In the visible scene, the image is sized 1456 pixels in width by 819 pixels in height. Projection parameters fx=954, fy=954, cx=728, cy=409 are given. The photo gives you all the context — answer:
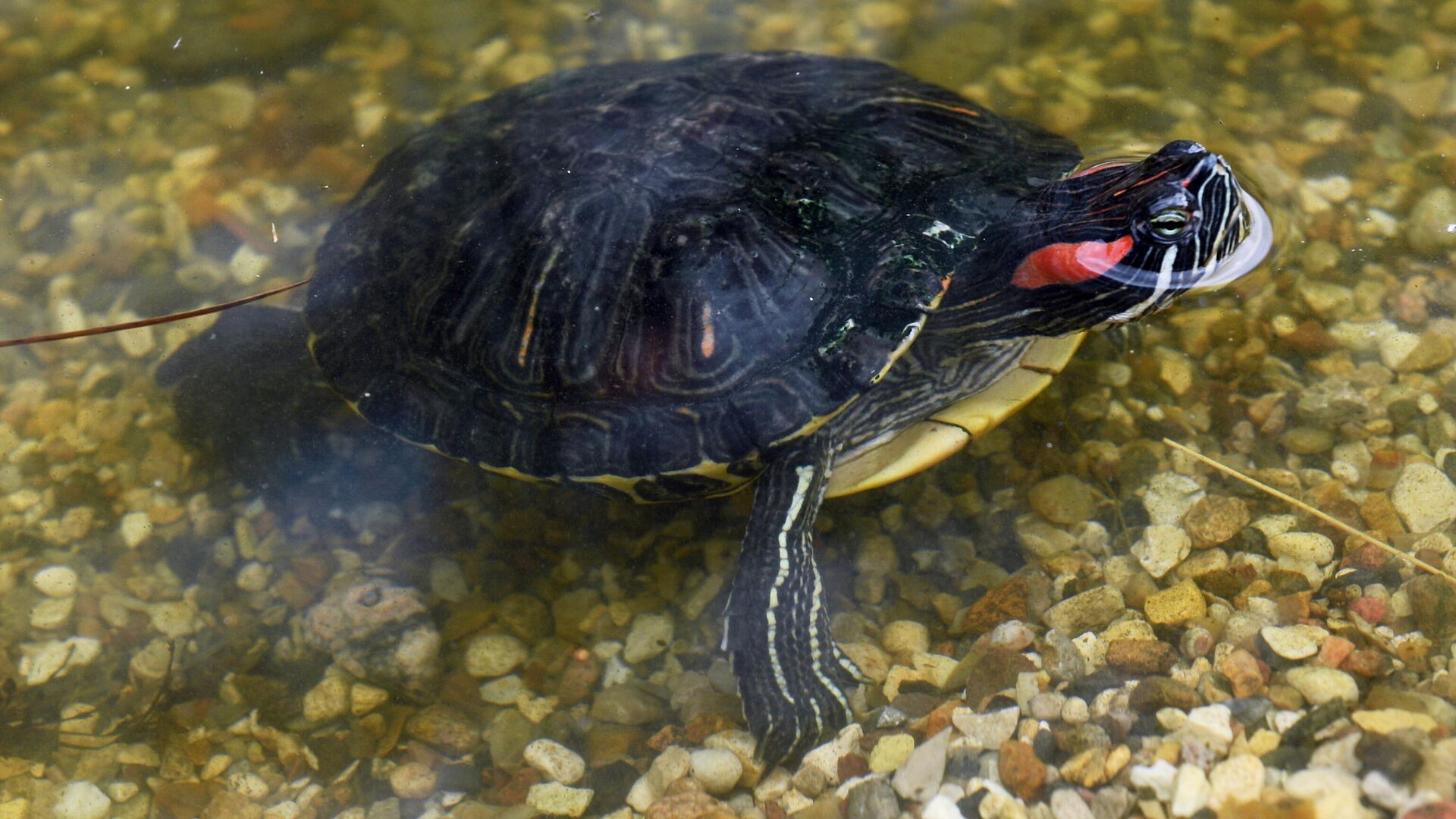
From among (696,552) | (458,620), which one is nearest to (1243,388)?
(696,552)

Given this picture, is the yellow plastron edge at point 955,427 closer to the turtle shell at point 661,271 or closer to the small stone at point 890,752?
the turtle shell at point 661,271

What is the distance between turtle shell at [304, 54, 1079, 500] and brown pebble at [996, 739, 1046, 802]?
4.18 feet

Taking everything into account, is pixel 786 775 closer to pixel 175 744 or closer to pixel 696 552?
pixel 696 552

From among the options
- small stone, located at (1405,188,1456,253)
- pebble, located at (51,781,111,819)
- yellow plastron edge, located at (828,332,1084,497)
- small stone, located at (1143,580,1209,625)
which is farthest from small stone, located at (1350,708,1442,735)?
pebble, located at (51,781,111,819)

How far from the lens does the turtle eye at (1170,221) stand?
11.4 feet

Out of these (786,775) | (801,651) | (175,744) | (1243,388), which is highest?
(1243,388)

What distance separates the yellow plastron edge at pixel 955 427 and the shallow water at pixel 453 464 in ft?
1.31

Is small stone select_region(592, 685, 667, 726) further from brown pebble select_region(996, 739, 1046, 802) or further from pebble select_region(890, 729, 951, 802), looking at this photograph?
brown pebble select_region(996, 739, 1046, 802)

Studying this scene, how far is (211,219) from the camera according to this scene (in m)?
5.52

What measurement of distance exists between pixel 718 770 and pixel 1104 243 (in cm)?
241

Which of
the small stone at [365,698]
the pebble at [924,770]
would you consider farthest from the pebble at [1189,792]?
the small stone at [365,698]

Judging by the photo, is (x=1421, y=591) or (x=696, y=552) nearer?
(x=1421, y=591)

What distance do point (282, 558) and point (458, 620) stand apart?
945 mm

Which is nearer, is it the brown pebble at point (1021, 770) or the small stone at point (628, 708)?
the brown pebble at point (1021, 770)
